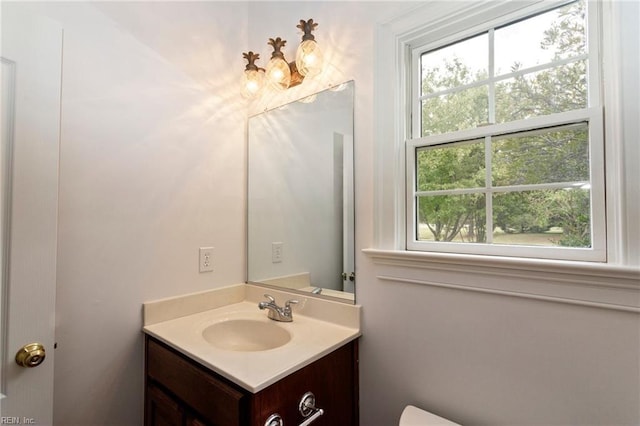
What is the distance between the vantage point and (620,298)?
795 mm

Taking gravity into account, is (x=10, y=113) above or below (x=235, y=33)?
below

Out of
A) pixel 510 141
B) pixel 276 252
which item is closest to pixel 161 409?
pixel 276 252

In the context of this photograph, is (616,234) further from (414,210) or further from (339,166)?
(339,166)

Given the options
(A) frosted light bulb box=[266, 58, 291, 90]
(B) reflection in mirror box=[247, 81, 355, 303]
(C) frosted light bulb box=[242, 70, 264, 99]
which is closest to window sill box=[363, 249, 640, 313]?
(B) reflection in mirror box=[247, 81, 355, 303]

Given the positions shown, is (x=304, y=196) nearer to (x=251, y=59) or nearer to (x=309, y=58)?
(x=309, y=58)

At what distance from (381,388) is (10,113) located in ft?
5.13

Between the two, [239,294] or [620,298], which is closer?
[620,298]

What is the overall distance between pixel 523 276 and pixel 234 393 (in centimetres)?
96

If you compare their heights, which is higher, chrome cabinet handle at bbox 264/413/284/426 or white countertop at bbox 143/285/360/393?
white countertop at bbox 143/285/360/393

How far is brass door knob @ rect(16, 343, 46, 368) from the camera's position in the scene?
0.88m

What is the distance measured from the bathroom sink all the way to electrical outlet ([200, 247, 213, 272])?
0.29 meters

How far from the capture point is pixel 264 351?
108 cm

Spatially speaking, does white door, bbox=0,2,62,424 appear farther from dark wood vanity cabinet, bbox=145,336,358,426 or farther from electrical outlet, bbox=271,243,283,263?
A: electrical outlet, bbox=271,243,283,263

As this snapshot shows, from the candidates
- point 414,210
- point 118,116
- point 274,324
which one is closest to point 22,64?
point 118,116
